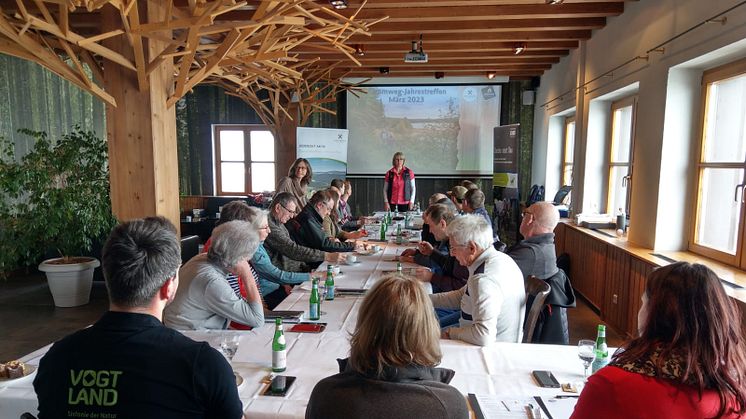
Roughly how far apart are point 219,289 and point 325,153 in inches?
298

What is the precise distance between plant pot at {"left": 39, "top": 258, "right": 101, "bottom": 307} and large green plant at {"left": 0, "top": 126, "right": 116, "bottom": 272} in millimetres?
181

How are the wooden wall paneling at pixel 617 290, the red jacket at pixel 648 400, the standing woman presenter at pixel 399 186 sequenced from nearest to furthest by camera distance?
the red jacket at pixel 648 400, the wooden wall paneling at pixel 617 290, the standing woman presenter at pixel 399 186

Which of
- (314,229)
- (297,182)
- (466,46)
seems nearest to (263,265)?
(314,229)

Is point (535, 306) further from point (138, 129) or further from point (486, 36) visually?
point (486, 36)

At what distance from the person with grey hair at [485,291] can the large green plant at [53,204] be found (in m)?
4.24

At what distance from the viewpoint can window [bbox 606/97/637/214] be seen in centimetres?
587

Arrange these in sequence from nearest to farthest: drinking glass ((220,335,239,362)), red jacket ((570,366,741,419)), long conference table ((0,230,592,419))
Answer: red jacket ((570,366,741,419)), long conference table ((0,230,592,419)), drinking glass ((220,335,239,362))

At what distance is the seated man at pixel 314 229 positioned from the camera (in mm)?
4789

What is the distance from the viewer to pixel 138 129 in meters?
3.76

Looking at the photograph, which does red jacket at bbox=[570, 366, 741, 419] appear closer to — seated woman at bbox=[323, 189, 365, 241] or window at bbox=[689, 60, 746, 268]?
window at bbox=[689, 60, 746, 268]

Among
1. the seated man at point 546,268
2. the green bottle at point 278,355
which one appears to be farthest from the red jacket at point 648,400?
the seated man at point 546,268

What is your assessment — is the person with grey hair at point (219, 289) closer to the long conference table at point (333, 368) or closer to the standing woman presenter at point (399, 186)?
the long conference table at point (333, 368)

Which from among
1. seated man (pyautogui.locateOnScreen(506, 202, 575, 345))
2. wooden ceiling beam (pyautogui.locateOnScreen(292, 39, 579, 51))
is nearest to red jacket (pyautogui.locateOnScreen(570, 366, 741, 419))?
seated man (pyautogui.locateOnScreen(506, 202, 575, 345))

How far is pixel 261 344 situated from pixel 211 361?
0.98 m
